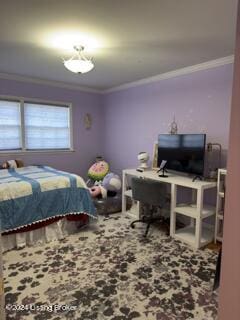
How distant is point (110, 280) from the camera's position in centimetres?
208

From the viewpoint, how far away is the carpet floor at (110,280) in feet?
5.67

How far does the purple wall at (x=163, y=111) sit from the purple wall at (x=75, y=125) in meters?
0.24

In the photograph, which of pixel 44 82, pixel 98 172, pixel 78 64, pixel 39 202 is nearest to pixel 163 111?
pixel 98 172

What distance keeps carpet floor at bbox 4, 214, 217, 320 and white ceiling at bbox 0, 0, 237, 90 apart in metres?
2.37

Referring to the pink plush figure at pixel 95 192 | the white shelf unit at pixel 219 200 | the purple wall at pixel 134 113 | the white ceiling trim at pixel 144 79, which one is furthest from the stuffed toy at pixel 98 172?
the white shelf unit at pixel 219 200

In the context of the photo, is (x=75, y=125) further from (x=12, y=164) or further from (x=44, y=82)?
(x=12, y=164)

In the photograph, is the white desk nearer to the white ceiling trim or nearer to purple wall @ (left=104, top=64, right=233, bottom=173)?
purple wall @ (left=104, top=64, right=233, bottom=173)

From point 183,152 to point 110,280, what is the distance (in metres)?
1.92

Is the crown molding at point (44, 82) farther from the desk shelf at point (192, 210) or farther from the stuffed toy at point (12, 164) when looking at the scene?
the desk shelf at point (192, 210)

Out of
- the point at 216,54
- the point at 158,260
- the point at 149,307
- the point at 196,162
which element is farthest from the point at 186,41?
the point at 149,307

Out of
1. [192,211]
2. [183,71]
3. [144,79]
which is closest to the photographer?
[192,211]

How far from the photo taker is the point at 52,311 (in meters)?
1.72

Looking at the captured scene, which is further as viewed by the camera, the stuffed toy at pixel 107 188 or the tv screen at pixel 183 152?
the stuffed toy at pixel 107 188

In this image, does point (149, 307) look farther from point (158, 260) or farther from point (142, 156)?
point (142, 156)
